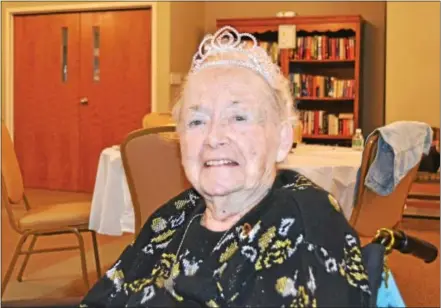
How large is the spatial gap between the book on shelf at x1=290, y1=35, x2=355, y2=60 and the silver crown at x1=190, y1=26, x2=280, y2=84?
208 inches

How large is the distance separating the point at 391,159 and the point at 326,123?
3946 millimetres

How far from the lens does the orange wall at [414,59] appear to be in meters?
5.98

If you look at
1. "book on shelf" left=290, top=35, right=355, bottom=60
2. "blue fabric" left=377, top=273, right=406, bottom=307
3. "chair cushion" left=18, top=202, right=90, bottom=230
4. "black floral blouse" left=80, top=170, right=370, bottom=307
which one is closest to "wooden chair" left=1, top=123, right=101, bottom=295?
"chair cushion" left=18, top=202, right=90, bottom=230

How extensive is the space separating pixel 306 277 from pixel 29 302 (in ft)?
2.28

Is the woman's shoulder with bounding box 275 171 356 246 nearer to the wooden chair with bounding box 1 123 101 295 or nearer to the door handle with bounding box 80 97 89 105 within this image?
the wooden chair with bounding box 1 123 101 295

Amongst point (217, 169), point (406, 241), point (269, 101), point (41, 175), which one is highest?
point (269, 101)

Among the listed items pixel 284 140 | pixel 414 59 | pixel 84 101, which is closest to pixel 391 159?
pixel 284 140

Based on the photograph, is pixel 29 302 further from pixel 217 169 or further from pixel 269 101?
pixel 269 101

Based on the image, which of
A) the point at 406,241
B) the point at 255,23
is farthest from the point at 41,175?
the point at 406,241

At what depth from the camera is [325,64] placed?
6.82 meters

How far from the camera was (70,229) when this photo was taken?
3.29 metres

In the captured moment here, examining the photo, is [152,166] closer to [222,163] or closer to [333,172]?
[333,172]

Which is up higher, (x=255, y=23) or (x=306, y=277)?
(x=255, y=23)

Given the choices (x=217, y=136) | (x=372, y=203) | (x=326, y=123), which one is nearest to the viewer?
(x=217, y=136)
